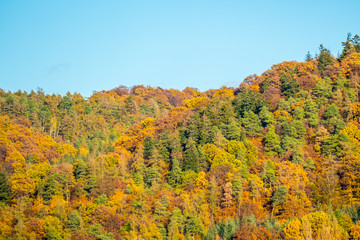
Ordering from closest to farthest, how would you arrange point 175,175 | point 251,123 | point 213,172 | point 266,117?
1. point 213,172
2. point 175,175
3. point 251,123
4. point 266,117

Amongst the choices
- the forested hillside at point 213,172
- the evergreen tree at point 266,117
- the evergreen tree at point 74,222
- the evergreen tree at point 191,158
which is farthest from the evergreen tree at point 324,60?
the evergreen tree at point 74,222

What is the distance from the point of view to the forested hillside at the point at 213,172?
147ft

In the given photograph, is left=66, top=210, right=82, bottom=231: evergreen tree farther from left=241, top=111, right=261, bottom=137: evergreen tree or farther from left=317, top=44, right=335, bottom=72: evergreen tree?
left=317, top=44, right=335, bottom=72: evergreen tree

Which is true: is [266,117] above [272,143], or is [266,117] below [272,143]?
above

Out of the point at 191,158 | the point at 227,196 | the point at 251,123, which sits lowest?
the point at 227,196

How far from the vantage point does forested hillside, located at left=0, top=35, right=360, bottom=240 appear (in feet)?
147

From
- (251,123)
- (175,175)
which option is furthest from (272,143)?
(175,175)

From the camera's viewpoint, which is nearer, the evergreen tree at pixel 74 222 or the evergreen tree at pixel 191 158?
the evergreen tree at pixel 74 222

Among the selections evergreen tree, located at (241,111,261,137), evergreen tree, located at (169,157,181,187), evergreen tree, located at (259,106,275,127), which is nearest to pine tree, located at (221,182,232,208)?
evergreen tree, located at (169,157,181,187)

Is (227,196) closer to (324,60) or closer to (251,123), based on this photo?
(251,123)

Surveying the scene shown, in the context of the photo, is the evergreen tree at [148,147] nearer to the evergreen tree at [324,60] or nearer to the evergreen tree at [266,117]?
the evergreen tree at [266,117]

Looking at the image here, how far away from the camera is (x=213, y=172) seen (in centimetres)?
5219

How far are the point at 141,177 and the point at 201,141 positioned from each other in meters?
10.6

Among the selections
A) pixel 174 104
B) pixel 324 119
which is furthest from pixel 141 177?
pixel 174 104
